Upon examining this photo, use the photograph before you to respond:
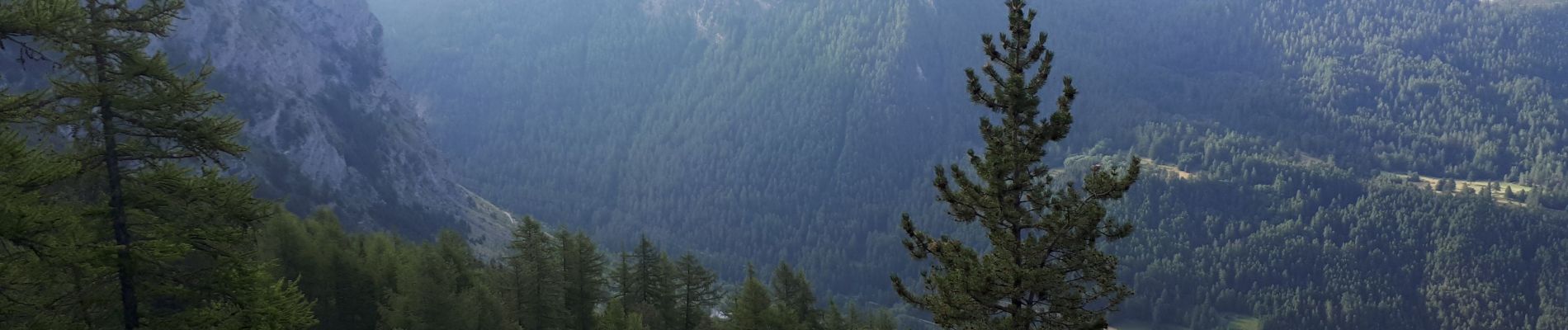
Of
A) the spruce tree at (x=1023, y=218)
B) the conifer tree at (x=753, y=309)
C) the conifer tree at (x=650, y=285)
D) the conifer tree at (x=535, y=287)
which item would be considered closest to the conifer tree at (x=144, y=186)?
the spruce tree at (x=1023, y=218)

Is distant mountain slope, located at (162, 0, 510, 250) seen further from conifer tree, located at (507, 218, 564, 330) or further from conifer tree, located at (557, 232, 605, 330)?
conifer tree, located at (507, 218, 564, 330)

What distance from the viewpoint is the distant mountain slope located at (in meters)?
140

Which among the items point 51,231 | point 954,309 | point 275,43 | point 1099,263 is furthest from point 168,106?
point 275,43

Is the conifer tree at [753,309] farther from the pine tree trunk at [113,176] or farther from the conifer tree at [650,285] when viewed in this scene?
the pine tree trunk at [113,176]

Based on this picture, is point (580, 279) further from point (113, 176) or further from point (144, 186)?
point (113, 176)

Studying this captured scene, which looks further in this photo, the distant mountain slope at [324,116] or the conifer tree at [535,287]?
the distant mountain slope at [324,116]

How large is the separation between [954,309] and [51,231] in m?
16.4

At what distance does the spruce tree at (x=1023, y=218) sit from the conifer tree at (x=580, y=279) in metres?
40.7

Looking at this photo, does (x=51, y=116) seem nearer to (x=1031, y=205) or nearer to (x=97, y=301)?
(x=97, y=301)

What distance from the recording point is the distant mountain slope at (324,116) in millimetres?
139750

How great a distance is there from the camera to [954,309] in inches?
856

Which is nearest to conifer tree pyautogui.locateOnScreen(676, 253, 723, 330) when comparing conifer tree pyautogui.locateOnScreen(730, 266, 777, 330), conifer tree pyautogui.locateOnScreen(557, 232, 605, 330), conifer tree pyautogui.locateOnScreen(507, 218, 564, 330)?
conifer tree pyautogui.locateOnScreen(557, 232, 605, 330)

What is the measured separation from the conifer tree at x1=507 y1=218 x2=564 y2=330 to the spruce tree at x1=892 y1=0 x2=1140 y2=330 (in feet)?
125

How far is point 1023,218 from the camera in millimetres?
21172
